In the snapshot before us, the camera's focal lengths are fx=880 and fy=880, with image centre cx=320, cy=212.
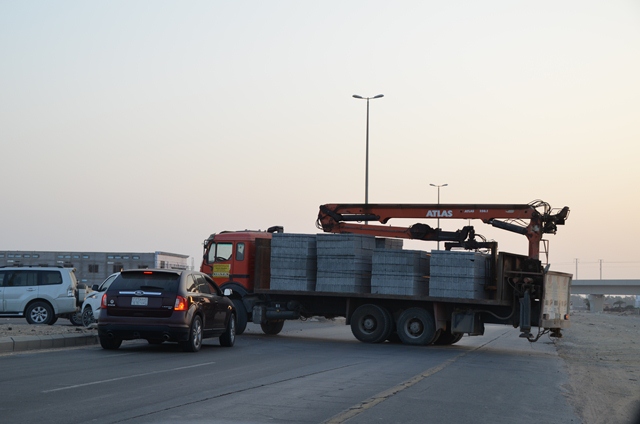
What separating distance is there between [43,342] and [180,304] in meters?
3.43

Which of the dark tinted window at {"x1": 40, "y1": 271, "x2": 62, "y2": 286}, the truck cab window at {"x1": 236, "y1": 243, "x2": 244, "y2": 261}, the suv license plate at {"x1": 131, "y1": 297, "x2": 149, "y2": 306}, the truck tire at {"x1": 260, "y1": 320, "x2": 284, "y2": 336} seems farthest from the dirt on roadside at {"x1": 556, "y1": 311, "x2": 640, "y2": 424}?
the dark tinted window at {"x1": 40, "y1": 271, "x2": 62, "y2": 286}

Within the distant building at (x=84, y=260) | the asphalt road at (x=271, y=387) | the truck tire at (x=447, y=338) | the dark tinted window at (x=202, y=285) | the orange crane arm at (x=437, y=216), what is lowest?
the truck tire at (x=447, y=338)

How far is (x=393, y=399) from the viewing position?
11.5 metres

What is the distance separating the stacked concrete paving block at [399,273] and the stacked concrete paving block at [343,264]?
1.68 feet

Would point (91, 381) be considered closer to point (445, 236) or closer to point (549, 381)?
point (549, 381)

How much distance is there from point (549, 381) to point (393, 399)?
4.86m

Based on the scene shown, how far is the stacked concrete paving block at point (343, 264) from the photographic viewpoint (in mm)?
25000

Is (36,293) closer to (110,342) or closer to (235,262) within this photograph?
(235,262)

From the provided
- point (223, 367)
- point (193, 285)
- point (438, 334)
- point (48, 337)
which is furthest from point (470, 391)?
point (438, 334)

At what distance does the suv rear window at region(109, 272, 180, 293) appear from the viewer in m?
17.8

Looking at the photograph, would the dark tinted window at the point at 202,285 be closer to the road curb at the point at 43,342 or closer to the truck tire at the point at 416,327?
the road curb at the point at 43,342

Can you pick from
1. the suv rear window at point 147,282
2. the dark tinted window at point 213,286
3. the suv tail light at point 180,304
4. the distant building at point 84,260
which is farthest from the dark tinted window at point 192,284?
the distant building at point 84,260

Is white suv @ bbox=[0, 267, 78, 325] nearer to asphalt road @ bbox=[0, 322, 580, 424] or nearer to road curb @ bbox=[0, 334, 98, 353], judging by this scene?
road curb @ bbox=[0, 334, 98, 353]

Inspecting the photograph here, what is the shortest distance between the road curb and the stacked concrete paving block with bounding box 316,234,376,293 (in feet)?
23.5
